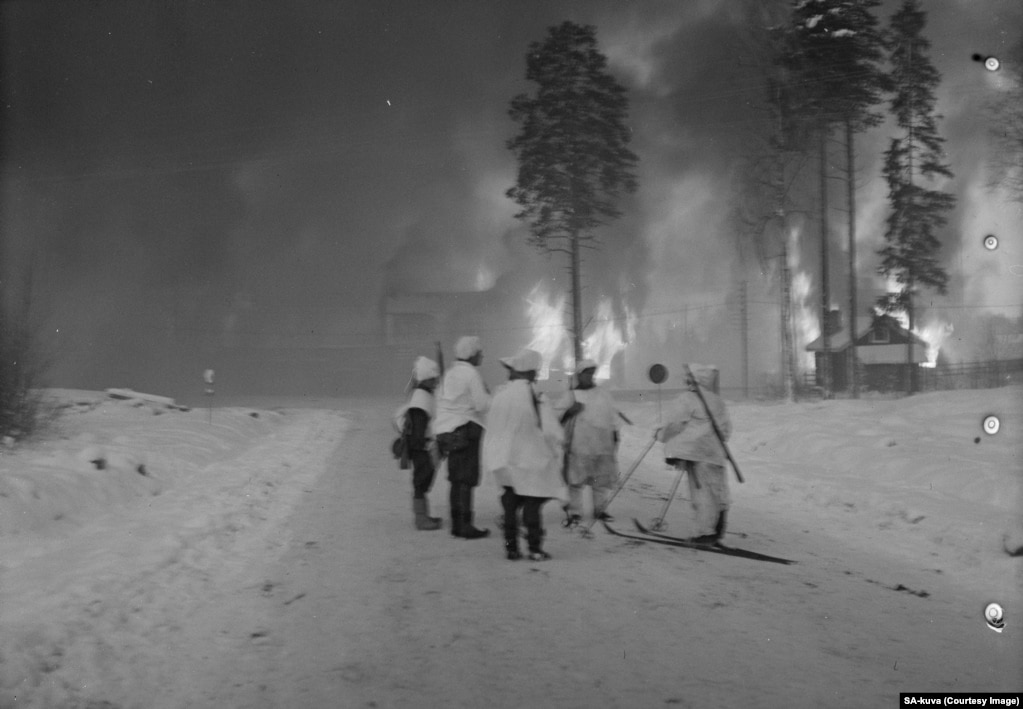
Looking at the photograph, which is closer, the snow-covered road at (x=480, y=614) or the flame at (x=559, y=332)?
the snow-covered road at (x=480, y=614)

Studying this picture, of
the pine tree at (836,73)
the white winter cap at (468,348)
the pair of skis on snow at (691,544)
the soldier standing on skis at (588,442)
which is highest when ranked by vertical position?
the pine tree at (836,73)

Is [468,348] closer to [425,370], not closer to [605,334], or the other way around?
[425,370]

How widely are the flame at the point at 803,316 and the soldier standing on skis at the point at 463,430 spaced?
36.7 m

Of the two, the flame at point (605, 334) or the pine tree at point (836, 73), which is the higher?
the pine tree at point (836, 73)

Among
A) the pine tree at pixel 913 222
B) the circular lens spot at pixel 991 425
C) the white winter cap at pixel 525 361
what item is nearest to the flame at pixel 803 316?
the pine tree at pixel 913 222

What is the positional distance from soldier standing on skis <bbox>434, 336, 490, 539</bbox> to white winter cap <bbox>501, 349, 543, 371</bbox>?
64 centimetres

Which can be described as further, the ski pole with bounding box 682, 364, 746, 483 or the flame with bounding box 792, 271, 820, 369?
the flame with bounding box 792, 271, 820, 369

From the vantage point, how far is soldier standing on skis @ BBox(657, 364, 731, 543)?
8.02 metres

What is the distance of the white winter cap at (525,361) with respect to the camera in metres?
7.89

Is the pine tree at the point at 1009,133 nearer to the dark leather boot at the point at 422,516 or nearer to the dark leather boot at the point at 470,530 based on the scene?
the dark leather boot at the point at 470,530

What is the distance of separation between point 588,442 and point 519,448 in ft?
6.66

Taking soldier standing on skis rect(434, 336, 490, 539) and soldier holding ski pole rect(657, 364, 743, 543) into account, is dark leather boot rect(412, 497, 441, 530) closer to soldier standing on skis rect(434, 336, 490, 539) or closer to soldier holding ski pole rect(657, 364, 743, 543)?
soldier standing on skis rect(434, 336, 490, 539)

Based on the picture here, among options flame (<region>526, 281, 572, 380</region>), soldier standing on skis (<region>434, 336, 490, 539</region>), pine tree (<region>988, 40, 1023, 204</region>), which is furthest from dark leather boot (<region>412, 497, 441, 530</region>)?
flame (<region>526, 281, 572, 380</region>)

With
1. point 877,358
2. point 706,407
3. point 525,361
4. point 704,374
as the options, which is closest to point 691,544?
point 706,407
